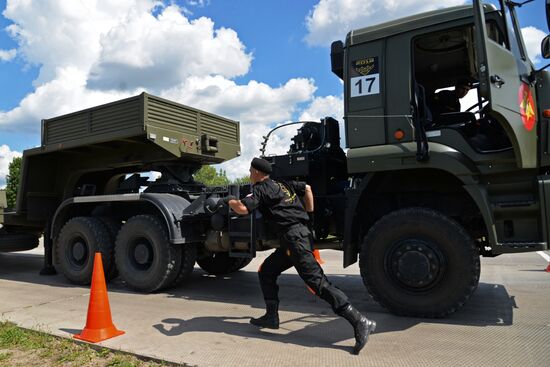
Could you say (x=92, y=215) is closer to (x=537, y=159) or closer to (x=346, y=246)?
(x=346, y=246)

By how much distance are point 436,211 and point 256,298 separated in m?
2.66

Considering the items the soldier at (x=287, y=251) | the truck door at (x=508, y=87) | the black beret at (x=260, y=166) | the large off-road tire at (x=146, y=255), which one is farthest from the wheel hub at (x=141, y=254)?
the truck door at (x=508, y=87)

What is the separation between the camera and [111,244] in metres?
6.93

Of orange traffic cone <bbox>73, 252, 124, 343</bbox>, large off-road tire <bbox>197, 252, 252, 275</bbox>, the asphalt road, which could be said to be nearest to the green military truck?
the asphalt road

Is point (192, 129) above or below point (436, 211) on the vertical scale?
above

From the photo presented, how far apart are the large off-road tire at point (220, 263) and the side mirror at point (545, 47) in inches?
211

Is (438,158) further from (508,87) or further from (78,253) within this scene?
(78,253)

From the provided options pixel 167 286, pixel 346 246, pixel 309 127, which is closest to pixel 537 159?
pixel 346 246

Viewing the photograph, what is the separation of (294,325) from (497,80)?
2.97m

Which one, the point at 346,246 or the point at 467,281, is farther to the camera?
the point at 346,246

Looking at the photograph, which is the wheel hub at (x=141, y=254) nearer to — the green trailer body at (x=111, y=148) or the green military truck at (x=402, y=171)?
the green military truck at (x=402, y=171)

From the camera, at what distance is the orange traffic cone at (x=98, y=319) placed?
4.03m

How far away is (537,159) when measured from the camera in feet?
13.7

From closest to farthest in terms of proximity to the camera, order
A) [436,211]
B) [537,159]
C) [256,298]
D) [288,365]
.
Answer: [288,365], [537,159], [436,211], [256,298]
